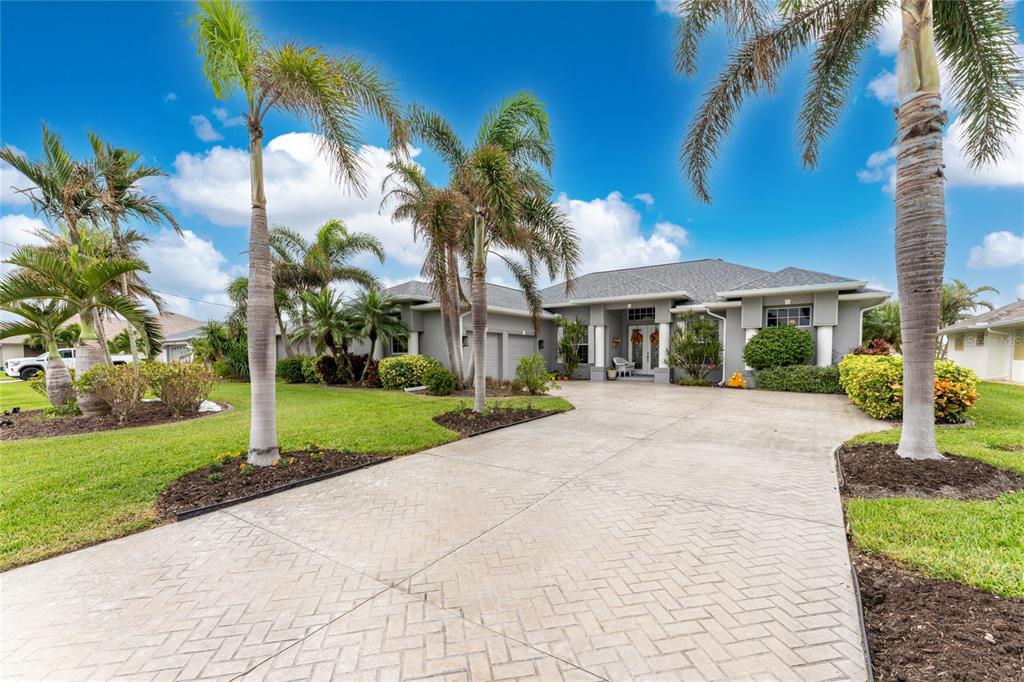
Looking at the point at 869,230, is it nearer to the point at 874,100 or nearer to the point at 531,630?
the point at 874,100

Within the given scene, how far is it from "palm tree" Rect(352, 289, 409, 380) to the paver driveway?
432 inches

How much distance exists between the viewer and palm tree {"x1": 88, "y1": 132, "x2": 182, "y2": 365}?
9570 millimetres

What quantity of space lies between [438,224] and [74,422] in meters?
8.66

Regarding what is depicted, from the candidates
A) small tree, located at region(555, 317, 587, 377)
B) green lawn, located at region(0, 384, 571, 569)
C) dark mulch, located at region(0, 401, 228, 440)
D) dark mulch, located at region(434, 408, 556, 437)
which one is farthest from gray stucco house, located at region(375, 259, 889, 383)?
dark mulch, located at region(0, 401, 228, 440)

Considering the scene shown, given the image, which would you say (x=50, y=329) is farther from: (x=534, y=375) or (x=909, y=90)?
(x=909, y=90)

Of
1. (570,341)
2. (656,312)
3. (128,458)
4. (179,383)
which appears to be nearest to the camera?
(128,458)

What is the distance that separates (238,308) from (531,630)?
2143cm

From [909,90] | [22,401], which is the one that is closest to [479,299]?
[909,90]

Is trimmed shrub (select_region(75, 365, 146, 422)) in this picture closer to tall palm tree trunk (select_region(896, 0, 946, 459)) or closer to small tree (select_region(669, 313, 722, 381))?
tall palm tree trunk (select_region(896, 0, 946, 459))

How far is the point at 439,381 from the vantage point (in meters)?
13.5

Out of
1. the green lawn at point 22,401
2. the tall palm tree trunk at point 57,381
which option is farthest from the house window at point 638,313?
the green lawn at point 22,401

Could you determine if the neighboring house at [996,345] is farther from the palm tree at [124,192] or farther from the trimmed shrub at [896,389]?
the palm tree at [124,192]

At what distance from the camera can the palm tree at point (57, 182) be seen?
8.93 meters

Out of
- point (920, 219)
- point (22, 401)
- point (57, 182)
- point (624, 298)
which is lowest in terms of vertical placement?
point (22, 401)
